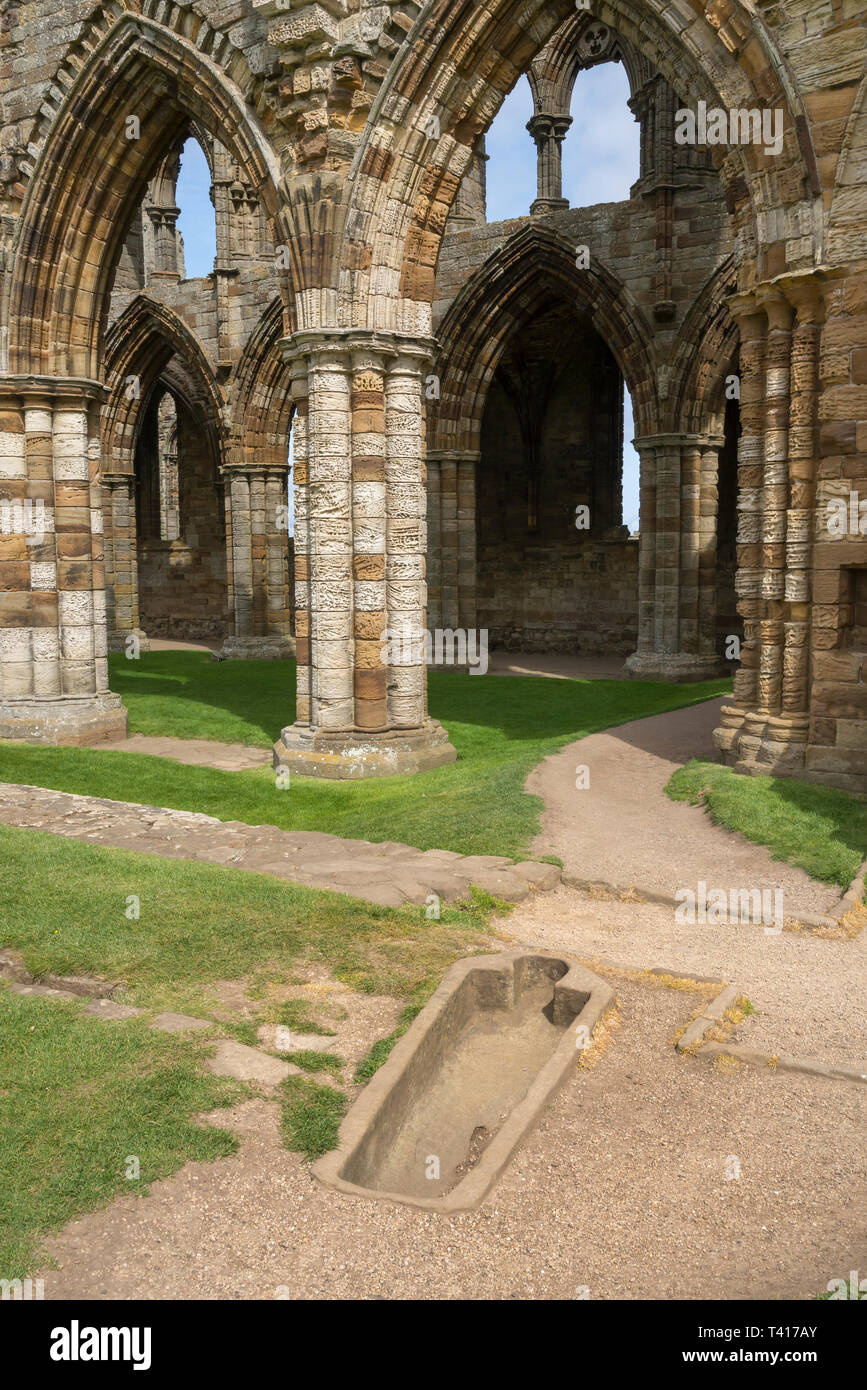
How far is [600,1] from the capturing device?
28.7 feet

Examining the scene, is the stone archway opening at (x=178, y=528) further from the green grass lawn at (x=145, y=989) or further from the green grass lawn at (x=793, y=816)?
the green grass lawn at (x=145, y=989)

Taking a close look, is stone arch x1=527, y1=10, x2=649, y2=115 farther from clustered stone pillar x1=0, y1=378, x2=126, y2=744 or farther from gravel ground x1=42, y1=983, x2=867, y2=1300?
gravel ground x1=42, y1=983, x2=867, y2=1300

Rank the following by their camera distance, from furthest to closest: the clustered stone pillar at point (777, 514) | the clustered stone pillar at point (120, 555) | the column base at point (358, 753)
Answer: the clustered stone pillar at point (120, 555)
the column base at point (358, 753)
the clustered stone pillar at point (777, 514)

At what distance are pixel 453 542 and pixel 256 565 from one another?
3.94 meters

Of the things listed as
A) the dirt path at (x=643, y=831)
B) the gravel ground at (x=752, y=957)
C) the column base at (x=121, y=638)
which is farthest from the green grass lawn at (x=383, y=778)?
the column base at (x=121, y=638)

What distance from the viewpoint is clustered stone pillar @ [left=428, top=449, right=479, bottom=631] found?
57.5 ft

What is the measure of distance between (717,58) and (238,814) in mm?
6416

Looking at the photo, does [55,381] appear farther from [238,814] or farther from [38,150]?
[238,814]

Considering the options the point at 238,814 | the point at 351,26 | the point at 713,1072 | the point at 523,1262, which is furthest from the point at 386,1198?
the point at 351,26

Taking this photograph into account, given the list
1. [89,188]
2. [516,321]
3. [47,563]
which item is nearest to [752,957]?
[47,563]

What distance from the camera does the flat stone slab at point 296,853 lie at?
18.2 ft

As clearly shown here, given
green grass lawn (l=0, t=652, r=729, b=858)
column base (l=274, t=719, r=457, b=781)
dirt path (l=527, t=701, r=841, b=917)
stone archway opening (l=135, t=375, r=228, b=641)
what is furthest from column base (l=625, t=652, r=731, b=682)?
stone archway opening (l=135, t=375, r=228, b=641)

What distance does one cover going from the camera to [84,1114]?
10.2ft

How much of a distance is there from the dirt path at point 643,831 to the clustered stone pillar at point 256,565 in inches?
430
